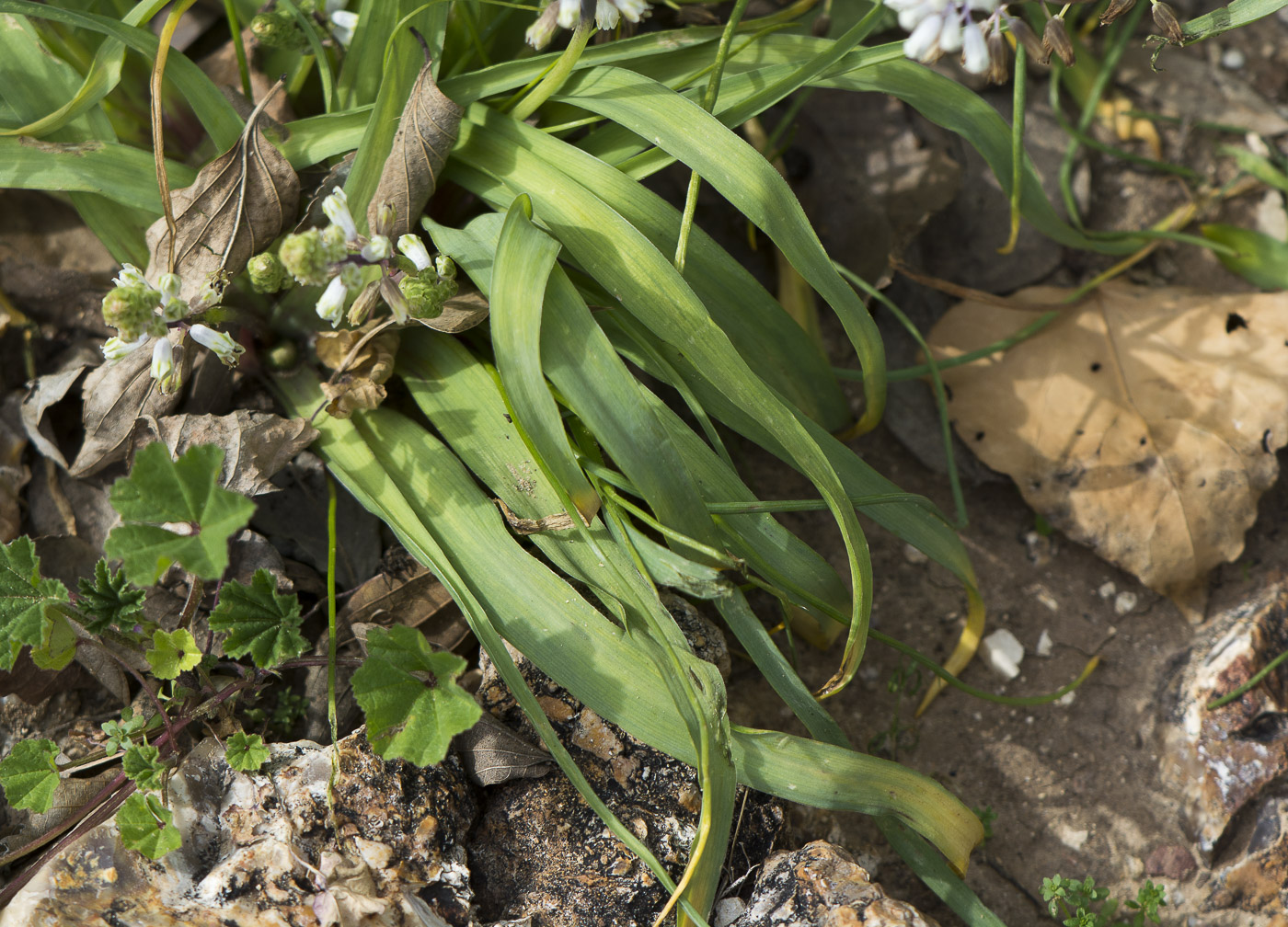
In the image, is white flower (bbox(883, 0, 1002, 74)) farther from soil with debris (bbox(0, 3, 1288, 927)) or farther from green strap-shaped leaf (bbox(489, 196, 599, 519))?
soil with debris (bbox(0, 3, 1288, 927))

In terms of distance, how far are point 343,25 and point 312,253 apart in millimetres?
756

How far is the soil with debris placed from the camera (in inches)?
68.6

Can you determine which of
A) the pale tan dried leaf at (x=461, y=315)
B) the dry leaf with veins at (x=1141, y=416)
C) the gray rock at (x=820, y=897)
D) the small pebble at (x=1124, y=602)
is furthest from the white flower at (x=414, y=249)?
the small pebble at (x=1124, y=602)

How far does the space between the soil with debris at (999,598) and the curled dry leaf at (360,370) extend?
0.73ft

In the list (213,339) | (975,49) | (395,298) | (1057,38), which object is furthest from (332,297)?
(1057,38)

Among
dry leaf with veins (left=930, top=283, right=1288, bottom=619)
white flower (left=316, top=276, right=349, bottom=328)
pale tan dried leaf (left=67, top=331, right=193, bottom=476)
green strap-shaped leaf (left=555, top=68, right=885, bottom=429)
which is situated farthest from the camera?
dry leaf with veins (left=930, top=283, right=1288, bottom=619)

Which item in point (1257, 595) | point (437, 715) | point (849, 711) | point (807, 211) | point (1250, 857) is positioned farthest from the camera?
point (807, 211)

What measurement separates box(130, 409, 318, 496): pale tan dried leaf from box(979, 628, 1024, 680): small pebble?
1530 millimetres

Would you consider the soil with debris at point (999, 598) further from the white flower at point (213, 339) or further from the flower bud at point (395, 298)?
the flower bud at point (395, 298)

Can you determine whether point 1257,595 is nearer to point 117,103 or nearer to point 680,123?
point 680,123

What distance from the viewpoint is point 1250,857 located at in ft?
5.67

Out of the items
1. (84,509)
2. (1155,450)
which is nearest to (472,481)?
(84,509)

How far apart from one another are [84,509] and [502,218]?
1.08 metres

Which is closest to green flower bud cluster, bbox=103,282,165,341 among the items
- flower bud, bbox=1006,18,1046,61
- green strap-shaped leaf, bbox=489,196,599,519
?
green strap-shaped leaf, bbox=489,196,599,519
